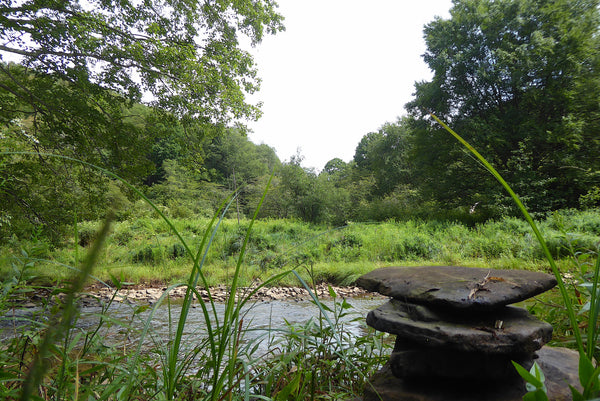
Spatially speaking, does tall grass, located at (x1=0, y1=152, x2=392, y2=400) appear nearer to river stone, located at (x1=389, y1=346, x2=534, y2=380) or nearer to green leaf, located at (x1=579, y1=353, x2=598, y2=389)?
river stone, located at (x1=389, y1=346, x2=534, y2=380)

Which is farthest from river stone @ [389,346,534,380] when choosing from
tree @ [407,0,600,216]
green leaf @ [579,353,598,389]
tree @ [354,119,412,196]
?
tree @ [354,119,412,196]

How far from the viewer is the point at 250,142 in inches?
1347

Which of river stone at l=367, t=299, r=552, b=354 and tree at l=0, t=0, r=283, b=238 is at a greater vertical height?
tree at l=0, t=0, r=283, b=238

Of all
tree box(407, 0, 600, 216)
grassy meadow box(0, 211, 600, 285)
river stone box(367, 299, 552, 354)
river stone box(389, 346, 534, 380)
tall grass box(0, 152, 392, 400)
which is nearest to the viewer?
tall grass box(0, 152, 392, 400)

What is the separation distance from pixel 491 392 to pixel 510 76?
14.7 m

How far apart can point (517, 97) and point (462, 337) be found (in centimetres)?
1558

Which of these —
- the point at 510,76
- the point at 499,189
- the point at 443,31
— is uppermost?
the point at 443,31

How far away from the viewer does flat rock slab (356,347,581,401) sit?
3.96 ft

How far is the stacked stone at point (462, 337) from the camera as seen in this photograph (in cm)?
118

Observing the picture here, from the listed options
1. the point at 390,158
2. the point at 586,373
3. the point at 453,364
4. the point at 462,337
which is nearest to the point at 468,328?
the point at 462,337

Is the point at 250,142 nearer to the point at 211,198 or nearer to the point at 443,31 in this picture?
the point at 211,198

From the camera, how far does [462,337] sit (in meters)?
1.17

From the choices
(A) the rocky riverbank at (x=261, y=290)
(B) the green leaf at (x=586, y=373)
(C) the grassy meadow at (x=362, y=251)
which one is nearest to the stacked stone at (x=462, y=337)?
(B) the green leaf at (x=586, y=373)

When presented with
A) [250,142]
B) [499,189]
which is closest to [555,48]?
[499,189]
